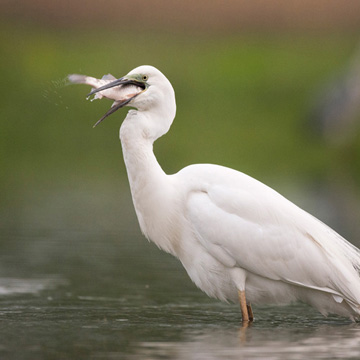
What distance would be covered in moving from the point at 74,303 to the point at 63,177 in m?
10.3

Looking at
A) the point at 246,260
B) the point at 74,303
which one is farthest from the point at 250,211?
the point at 74,303

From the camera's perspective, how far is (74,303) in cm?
872

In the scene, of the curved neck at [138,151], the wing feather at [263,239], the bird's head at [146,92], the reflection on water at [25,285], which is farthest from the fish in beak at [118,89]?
the reflection on water at [25,285]

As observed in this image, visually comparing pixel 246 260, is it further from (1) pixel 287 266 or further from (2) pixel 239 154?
(2) pixel 239 154

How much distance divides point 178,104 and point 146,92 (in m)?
17.1

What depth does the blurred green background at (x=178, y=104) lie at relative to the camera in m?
17.1

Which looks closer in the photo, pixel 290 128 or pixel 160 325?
pixel 160 325

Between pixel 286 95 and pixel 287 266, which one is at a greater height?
pixel 286 95

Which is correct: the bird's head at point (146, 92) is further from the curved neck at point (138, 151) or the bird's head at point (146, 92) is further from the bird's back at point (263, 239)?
the bird's back at point (263, 239)

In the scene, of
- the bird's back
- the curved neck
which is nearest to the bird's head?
the curved neck

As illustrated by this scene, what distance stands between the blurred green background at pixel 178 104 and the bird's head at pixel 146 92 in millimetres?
5799

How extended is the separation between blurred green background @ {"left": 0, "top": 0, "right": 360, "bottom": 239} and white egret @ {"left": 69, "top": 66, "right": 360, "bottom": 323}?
5.64 meters

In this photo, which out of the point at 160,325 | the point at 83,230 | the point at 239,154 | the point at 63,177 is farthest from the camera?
the point at 239,154

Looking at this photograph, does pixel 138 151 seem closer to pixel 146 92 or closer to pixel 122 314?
pixel 146 92
